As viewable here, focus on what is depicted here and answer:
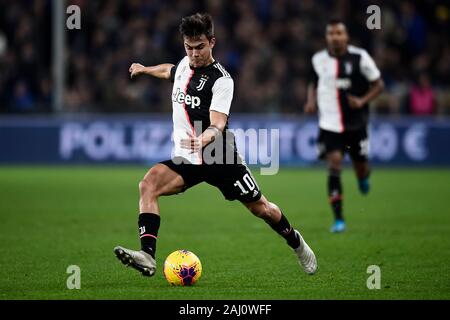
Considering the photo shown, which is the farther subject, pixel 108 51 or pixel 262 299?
pixel 108 51

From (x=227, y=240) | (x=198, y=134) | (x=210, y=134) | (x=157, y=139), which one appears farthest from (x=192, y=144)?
(x=157, y=139)

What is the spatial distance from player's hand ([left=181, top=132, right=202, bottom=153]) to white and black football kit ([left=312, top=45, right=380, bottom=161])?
4.70 meters

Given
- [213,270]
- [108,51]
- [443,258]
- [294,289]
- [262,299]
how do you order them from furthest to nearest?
1. [108,51]
2. [443,258]
3. [213,270]
4. [294,289]
5. [262,299]

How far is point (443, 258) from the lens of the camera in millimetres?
9508

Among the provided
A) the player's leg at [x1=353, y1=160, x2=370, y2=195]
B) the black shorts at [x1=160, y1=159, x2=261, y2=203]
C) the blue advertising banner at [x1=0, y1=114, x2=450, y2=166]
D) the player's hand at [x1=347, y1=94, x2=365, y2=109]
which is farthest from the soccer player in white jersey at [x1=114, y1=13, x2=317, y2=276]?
the blue advertising banner at [x1=0, y1=114, x2=450, y2=166]

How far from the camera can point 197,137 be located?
7.86 m

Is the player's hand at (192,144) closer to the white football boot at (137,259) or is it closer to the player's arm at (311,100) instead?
the white football boot at (137,259)

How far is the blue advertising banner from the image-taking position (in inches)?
864

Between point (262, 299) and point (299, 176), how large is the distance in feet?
44.8

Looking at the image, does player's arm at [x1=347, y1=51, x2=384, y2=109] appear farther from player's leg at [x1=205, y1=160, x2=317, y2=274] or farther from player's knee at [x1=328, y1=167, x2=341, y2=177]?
player's leg at [x1=205, y1=160, x2=317, y2=274]

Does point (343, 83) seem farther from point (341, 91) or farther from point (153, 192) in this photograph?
point (153, 192)

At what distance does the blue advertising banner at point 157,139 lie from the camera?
21938 millimetres

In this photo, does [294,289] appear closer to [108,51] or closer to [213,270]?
[213,270]

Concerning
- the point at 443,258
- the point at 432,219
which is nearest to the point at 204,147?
the point at 443,258
